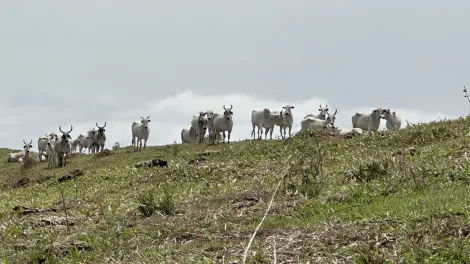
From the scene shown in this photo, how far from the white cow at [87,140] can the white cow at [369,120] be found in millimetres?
15848

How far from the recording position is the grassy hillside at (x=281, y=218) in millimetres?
6777

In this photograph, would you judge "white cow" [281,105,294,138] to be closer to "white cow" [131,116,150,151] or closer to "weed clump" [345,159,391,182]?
"white cow" [131,116,150,151]

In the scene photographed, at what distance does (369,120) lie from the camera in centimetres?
Answer: 3123

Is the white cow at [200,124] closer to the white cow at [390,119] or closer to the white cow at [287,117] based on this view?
the white cow at [287,117]

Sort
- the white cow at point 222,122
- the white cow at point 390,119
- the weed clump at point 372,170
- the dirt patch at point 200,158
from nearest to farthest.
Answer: the weed clump at point 372,170 → the dirt patch at point 200,158 → the white cow at point 390,119 → the white cow at point 222,122

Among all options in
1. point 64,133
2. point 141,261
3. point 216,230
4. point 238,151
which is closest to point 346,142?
point 238,151

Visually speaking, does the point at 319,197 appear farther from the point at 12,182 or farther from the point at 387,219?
the point at 12,182

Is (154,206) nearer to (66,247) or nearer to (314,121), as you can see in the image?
(66,247)

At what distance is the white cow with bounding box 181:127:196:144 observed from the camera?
40003 mm

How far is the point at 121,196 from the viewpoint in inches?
596

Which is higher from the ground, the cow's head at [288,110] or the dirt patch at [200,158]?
the cow's head at [288,110]

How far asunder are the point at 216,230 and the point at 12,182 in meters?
17.4

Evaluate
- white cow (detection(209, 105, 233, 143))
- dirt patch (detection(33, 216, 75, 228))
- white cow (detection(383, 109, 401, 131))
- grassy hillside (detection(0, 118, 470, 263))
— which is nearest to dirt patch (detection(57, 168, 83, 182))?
grassy hillside (detection(0, 118, 470, 263))

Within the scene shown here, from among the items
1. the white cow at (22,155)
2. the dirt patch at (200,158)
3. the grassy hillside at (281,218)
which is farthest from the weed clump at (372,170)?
the white cow at (22,155)
